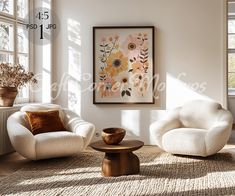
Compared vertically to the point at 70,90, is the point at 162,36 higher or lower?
higher

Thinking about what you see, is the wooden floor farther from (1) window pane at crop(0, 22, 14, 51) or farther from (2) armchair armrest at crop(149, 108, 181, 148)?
(1) window pane at crop(0, 22, 14, 51)

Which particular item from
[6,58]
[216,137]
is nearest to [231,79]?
[216,137]

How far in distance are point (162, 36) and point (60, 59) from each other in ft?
6.23

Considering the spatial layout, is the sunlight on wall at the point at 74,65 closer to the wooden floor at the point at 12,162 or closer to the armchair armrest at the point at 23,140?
the wooden floor at the point at 12,162

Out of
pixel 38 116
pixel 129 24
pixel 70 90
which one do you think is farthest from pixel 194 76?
pixel 38 116

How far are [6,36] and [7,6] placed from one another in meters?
0.49

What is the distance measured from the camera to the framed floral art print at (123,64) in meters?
6.76

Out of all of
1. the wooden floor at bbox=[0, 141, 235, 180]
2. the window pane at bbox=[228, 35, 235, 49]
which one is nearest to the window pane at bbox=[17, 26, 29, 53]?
the wooden floor at bbox=[0, 141, 235, 180]

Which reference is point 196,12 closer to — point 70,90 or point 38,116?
point 70,90

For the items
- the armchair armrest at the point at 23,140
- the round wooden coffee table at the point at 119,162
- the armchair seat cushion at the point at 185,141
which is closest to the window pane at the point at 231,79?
the armchair seat cushion at the point at 185,141

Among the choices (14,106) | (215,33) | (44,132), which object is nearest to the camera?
(44,132)

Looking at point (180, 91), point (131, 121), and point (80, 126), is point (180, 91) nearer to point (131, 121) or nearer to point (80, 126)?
point (131, 121)

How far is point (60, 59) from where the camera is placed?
23.0 feet

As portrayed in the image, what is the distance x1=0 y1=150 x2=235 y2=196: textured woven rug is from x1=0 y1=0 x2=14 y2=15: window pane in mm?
2538
